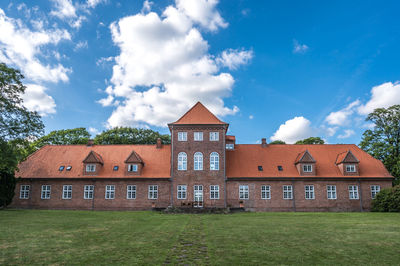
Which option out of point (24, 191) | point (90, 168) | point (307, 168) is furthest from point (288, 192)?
point (24, 191)

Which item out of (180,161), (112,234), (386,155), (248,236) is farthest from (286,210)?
(112,234)

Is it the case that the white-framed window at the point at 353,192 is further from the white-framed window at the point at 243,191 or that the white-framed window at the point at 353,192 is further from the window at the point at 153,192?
the window at the point at 153,192

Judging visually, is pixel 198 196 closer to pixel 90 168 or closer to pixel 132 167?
pixel 132 167

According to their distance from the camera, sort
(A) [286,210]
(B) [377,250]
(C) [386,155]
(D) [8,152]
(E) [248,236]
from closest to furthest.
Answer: (B) [377,250], (E) [248,236], (D) [8,152], (A) [286,210], (C) [386,155]

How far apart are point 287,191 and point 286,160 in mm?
4114

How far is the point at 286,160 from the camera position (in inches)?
1361

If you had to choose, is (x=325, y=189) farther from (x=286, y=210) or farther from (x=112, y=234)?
(x=112, y=234)

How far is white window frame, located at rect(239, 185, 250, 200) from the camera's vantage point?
31.9 metres

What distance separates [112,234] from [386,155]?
3697cm

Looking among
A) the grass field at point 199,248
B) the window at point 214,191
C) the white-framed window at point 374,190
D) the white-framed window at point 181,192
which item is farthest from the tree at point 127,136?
the grass field at point 199,248

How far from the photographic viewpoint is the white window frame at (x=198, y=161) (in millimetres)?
32312

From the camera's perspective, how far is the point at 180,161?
32.6 metres

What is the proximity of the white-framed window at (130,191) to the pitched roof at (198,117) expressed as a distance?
8.50 m

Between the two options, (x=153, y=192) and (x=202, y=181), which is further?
(x=153, y=192)
